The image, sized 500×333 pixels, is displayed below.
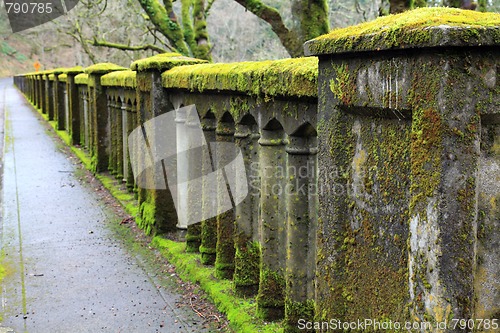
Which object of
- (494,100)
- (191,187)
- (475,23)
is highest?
(475,23)

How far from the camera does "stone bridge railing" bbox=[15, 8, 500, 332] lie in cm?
197

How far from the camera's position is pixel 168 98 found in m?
5.50

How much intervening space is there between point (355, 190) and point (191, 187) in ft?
8.44

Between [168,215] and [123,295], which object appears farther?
[168,215]

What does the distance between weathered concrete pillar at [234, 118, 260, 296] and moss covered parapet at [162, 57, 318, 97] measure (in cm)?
31

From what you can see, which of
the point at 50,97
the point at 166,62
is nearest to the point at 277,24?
the point at 166,62

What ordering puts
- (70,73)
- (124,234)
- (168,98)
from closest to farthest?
(168,98) < (124,234) < (70,73)

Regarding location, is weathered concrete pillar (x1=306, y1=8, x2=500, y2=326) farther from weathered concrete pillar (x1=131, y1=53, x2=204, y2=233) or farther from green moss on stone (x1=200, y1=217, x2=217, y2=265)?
weathered concrete pillar (x1=131, y1=53, x2=204, y2=233)

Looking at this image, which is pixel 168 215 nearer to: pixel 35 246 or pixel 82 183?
pixel 35 246

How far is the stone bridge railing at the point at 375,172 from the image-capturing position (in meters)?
1.97

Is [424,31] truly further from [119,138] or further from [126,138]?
[119,138]

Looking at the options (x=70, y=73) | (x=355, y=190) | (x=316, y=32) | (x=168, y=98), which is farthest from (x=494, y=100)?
(x=70, y=73)

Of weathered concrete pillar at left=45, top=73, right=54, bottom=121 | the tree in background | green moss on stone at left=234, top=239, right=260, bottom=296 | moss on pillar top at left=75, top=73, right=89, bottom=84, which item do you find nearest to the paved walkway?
green moss on stone at left=234, top=239, right=260, bottom=296

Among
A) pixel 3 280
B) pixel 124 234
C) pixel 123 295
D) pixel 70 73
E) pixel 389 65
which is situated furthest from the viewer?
pixel 70 73
